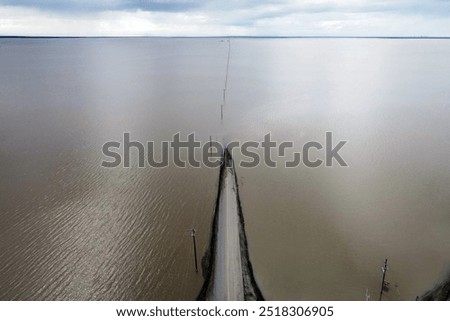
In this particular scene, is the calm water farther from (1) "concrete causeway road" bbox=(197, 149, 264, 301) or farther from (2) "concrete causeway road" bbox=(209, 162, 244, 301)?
(2) "concrete causeway road" bbox=(209, 162, 244, 301)

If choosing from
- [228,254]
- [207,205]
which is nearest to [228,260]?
[228,254]

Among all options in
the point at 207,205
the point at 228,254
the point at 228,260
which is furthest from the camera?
the point at 207,205

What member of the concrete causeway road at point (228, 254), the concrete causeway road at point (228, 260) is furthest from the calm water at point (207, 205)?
the concrete causeway road at point (228, 254)

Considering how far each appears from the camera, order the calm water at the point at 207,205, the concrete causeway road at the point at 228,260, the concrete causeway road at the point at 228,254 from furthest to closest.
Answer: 1. the calm water at the point at 207,205
2. the concrete causeway road at the point at 228,260
3. the concrete causeway road at the point at 228,254

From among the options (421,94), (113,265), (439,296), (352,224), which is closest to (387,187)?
(352,224)

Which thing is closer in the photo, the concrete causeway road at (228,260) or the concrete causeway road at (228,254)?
the concrete causeway road at (228,254)

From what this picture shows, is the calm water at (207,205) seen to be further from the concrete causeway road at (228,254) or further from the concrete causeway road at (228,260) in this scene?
the concrete causeway road at (228,254)

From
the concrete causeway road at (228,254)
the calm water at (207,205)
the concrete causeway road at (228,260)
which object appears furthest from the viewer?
the calm water at (207,205)

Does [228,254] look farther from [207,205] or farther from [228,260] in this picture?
[207,205]
